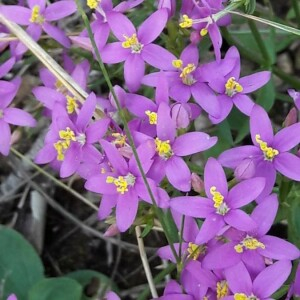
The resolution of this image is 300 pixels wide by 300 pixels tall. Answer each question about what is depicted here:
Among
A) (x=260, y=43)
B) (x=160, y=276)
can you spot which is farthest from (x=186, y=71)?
(x=160, y=276)

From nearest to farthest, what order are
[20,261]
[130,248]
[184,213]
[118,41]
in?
[184,213] → [118,41] → [20,261] → [130,248]

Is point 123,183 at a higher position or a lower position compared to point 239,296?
higher

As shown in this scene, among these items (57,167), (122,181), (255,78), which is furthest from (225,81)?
(57,167)

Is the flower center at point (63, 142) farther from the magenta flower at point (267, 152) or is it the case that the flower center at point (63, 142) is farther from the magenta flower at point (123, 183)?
the magenta flower at point (267, 152)

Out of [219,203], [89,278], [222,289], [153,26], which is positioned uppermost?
[153,26]

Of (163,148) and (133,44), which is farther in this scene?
(133,44)

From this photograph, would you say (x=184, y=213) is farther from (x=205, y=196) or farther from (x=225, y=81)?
(x=225, y=81)

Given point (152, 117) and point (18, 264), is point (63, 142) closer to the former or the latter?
point (152, 117)
